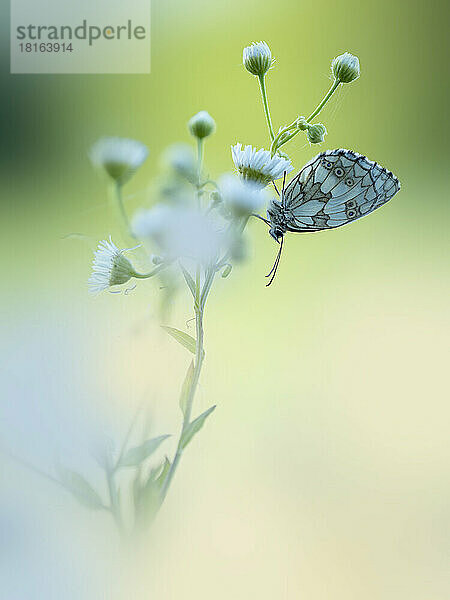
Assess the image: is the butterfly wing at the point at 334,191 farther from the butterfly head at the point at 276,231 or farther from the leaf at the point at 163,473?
the leaf at the point at 163,473

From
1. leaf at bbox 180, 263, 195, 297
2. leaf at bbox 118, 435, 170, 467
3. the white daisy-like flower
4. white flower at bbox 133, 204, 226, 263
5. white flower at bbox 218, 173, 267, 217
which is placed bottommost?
leaf at bbox 118, 435, 170, 467

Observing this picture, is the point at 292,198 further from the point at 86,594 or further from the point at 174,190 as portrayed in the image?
the point at 86,594

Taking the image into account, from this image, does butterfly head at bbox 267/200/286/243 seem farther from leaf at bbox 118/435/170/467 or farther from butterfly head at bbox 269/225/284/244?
leaf at bbox 118/435/170/467

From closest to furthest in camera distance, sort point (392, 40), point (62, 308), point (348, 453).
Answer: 1. point (62, 308)
2. point (348, 453)
3. point (392, 40)

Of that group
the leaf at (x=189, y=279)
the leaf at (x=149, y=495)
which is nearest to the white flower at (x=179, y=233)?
the leaf at (x=189, y=279)

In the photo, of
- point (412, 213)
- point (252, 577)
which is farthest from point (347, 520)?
point (412, 213)

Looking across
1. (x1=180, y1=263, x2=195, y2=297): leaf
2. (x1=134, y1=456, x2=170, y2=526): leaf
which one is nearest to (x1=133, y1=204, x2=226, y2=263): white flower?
(x1=180, y1=263, x2=195, y2=297): leaf

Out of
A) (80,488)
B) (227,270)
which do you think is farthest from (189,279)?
(80,488)
